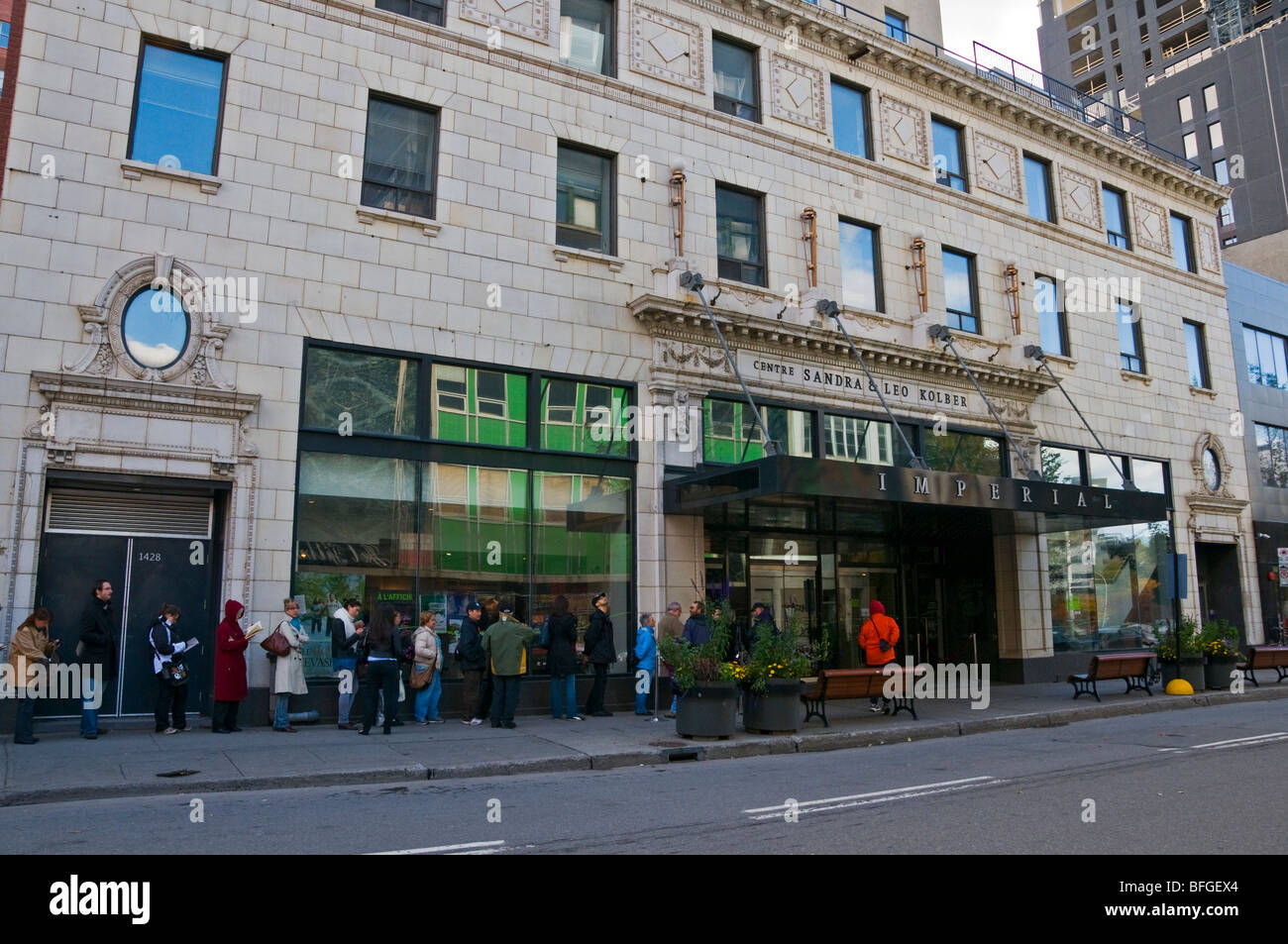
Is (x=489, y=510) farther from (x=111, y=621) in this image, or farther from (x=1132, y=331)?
(x=1132, y=331)

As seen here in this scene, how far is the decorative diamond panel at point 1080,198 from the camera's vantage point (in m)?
25.7

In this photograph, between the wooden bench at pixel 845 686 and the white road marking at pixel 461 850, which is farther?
the wooden bench at pixel 845 686

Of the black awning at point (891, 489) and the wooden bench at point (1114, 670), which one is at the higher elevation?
the black awning at point (891, 489)

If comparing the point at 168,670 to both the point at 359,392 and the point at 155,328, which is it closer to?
the point at 155,328

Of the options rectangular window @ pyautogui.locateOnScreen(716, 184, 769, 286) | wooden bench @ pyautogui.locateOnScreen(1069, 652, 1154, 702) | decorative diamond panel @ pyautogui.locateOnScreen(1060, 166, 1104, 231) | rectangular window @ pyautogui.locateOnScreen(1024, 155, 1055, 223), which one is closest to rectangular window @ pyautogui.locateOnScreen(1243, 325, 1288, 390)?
decorative diamond panel @ pyautogui.locateOnScreen(1060, 166, 1104, 231)

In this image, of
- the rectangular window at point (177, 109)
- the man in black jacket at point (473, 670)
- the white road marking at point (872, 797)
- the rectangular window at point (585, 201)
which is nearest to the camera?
the white road marking at point (872, 797)

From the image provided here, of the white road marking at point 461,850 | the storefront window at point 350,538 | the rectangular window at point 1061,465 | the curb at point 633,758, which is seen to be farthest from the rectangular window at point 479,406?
the rectangular window at point 1061,465

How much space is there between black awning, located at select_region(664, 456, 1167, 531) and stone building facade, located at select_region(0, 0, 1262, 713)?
124 millimetres

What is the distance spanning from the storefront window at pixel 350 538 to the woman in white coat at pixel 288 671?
24.8 inches

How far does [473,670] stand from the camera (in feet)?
48.0

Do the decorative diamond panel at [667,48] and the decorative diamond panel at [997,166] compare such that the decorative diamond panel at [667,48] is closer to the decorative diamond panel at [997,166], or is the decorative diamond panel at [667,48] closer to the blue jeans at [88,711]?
the decorative diamond panel at [997,166]

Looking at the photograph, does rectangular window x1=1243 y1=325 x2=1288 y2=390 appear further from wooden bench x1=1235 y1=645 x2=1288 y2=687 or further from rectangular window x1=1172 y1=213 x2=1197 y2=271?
wooden bench x1=1235 y1=645 x2=1288 y2=687

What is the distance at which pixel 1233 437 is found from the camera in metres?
28.6

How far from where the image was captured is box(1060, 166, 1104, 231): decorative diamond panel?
25734mm
